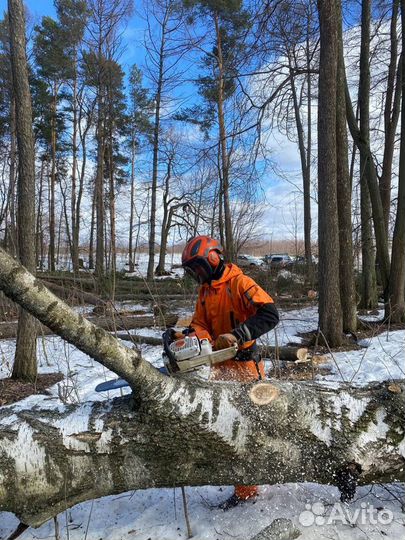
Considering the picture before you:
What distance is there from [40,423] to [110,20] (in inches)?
584

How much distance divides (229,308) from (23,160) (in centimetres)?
353

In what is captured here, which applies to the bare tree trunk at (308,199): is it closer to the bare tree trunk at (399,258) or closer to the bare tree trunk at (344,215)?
the bare tree trunk at (399,258)

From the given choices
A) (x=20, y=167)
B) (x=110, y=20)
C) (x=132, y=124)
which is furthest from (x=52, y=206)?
(x=20, y=167)

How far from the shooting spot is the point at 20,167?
4945 millimetres

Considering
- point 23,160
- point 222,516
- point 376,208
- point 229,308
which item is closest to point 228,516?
point 222,516

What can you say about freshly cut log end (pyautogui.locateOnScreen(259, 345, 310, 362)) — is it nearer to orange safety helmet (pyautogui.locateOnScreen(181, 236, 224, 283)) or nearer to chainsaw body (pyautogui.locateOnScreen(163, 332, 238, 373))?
orange safety helmet (pyautogui.locateOnScreen(181, 236, 224, 283))

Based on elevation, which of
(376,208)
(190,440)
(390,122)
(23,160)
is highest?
(390,122)

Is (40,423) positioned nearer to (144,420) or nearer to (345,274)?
(144,420)

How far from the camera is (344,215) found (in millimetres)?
6824

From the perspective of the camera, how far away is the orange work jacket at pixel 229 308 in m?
2.61

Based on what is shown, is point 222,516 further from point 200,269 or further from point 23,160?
point 23,160

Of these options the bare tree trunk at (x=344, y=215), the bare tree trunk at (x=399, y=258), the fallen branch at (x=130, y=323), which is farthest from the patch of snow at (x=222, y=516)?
the bare tree trunk at (x=399, y=258)

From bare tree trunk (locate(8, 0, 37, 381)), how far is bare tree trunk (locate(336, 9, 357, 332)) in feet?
15.0

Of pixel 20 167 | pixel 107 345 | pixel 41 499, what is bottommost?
pixel 41 499
